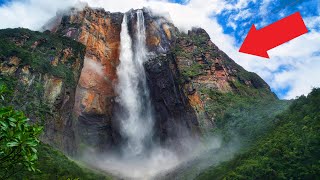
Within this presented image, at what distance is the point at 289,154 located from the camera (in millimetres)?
31984

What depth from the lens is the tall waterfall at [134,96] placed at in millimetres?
63469

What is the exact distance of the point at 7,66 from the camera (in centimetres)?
5366

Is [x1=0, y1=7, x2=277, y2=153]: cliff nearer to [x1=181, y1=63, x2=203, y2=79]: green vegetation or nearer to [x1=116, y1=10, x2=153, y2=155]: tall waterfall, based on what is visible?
[x1=181, y1=63, x2=203, y2=79]: green vegetation

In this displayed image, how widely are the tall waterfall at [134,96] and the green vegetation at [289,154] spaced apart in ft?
72.2

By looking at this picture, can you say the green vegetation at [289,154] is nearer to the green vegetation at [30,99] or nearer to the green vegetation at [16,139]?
the green vegetation at [30,99]

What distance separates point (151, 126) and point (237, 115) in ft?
50.4

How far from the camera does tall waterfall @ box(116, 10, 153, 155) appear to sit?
6347 cm

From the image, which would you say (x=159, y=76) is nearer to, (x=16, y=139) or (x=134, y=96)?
(x=134, y=96)

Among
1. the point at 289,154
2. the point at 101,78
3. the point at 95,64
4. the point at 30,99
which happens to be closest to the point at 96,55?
the point at 95,64

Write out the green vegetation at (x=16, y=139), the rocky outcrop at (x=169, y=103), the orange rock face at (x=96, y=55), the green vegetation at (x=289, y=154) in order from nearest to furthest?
the green vegetation at (x=16, y=139) < the green vegetation at (x=289, y=154) < the rocky outcrop at (x=169, y=103) < the orange rock face at (x=96, y=55)

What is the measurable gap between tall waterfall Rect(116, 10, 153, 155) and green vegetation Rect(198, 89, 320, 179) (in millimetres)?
21997

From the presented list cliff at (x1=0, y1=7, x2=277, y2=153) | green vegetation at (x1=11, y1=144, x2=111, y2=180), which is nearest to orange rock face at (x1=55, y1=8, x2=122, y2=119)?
cliff at (x1=0, y1=7, x2=277, y2=153)

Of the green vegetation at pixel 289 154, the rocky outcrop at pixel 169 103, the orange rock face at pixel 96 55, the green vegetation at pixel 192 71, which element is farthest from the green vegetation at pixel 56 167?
the green vegetation at pixel 192 71

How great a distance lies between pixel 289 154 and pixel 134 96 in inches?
1550
